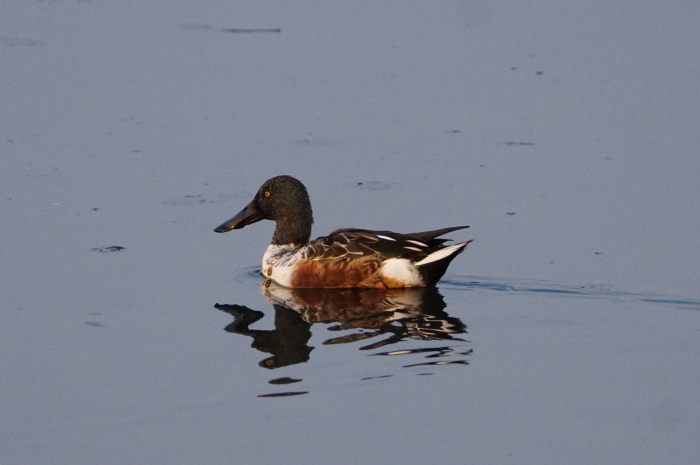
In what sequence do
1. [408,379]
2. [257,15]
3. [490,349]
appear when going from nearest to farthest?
[408,379], [490,349], [257,15]

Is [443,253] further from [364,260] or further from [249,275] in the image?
[249,275]

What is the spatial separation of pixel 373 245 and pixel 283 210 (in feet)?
3.85

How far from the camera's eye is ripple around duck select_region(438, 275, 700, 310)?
850 centimetres

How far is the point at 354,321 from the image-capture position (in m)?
8.31

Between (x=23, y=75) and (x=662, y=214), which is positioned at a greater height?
(x=23, y=75)

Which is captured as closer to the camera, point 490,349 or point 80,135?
point 490,349

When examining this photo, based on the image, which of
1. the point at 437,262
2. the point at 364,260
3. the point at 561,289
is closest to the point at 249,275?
the point at 364,260

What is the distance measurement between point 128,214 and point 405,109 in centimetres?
453

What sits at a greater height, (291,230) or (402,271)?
(291,230)

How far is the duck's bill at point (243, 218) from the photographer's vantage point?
10.1m

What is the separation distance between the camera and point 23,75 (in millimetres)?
14453

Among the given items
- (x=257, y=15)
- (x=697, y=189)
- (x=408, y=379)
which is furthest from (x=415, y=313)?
(x=257, y=15)

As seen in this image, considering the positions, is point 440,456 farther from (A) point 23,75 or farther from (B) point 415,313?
(A) point 23,75

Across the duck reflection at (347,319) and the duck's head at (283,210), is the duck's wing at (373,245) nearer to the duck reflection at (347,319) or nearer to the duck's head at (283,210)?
the duck reflection at (347,319)
